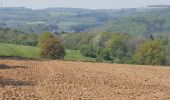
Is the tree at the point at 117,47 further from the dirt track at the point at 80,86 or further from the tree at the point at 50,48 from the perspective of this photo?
the dirt track at the point at 80,86

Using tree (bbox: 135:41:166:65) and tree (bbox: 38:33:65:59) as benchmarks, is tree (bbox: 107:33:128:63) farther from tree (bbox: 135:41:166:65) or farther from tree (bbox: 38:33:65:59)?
tree (bbox: 38:33:65:59)

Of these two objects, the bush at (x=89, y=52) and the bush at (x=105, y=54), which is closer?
the bush at (x=105, y=54)

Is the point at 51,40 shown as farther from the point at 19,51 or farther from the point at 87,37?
the point at 87,37

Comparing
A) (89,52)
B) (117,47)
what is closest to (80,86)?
(89,52)

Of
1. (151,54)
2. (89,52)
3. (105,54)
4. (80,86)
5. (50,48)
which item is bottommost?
(89,52)

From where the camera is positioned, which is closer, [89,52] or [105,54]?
[105,54]

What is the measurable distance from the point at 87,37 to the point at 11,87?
120 m

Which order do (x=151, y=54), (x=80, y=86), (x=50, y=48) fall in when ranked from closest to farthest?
1. (x=80, y=86)
2. (x=50, y=48)
3. (x=151, y=54)

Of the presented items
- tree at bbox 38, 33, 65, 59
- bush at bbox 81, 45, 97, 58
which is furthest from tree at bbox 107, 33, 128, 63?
tree at bbox 38, 33, 65, 59

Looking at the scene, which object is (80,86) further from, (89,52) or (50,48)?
(89,52)

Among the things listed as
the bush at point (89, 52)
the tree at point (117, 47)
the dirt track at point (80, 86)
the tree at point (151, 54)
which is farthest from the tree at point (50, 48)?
the dirt track at point (80, 86)

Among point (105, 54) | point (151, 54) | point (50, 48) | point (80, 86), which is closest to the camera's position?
point (80, 86)

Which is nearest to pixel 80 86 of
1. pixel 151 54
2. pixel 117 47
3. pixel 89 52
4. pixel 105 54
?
pixel 151 54

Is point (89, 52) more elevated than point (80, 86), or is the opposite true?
point (80, 86)
